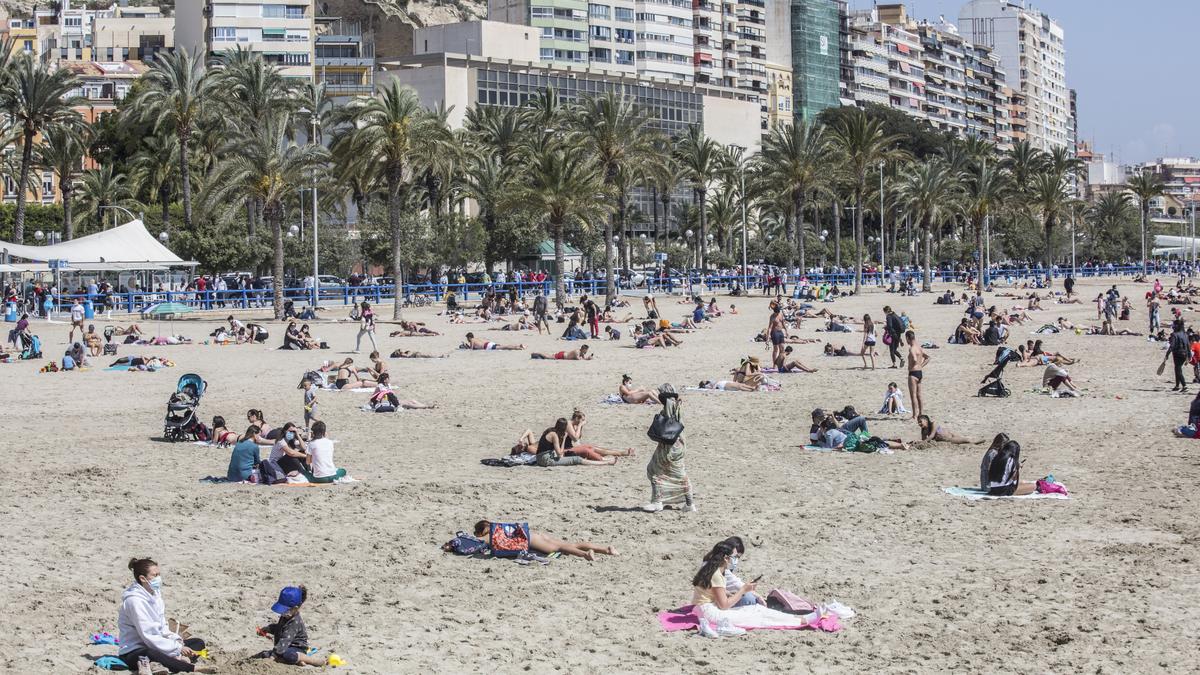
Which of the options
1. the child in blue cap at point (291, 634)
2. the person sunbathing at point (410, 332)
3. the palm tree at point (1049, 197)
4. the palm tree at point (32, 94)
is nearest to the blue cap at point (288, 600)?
the child in blue cap at point (291, 634)

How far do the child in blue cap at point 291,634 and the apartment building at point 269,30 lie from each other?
95.2 meters

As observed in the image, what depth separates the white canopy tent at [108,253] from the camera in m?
44.6

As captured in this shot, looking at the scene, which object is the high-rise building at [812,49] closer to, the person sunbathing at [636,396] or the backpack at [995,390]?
the backpack at [995,390]

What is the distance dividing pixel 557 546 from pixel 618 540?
0.82m

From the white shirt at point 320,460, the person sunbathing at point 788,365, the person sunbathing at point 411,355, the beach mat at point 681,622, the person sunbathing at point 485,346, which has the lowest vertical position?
the beach mat at point 681,622

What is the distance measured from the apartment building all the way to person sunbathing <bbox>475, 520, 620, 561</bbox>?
92669 mm

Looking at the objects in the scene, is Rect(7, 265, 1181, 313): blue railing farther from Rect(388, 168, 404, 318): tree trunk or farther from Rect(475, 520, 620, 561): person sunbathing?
Rect(475, 520, 620, 561): person sunbathing

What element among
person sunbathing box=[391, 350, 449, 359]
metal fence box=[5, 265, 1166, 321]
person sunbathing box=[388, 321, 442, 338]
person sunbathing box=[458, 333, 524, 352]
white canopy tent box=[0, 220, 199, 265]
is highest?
white canopy tent box=[0, 220, 199, 265]

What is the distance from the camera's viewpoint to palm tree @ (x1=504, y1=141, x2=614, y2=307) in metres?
50.2

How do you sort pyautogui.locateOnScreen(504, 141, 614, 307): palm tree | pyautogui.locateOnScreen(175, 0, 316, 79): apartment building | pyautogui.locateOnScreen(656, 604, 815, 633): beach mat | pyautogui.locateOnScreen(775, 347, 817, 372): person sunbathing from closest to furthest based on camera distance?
pyautogui.locateOnScreen(656, 604, 815, 633): beach mat, pyautogui.locateOnScreen(775, 347, 817, 372): person sunbathing, pyautogui.locateOnScreen(504, 141, 614, 307): palm tree, pyautogui.locateOnScreen(175, 0, 316, 79): apartment building

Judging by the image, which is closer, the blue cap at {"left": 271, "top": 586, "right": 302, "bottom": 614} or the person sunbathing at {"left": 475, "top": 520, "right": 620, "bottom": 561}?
the blue cap at {"left": 271, "top": 586, "right": 302, "bottom": 614}

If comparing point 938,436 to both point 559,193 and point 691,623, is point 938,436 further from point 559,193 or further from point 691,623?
point 559,193

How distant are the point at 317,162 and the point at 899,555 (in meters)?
37.3

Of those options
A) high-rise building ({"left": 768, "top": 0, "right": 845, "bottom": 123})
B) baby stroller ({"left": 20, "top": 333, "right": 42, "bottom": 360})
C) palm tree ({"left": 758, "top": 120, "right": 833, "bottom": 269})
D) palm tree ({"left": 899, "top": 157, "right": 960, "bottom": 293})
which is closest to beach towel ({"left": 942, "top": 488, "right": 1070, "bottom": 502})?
baby stroller ({"left": 20, "top": 333, "right": 42, "bottom": 360})
